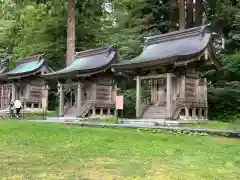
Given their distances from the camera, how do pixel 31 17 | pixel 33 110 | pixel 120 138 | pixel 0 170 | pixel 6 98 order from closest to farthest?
pixel 0 170 → pixel 120 138 → pixel 33 110 → pixel 31 17 → pixel 6 98

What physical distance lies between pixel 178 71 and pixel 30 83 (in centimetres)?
1773

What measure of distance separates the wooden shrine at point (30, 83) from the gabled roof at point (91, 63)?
5.24 m

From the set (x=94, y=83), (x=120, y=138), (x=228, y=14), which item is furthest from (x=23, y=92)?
(x=120, y=138)

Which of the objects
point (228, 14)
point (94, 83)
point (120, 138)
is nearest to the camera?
point (120, 138)

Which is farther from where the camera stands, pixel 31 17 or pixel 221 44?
pixel 31 17

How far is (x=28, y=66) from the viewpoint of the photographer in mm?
35969

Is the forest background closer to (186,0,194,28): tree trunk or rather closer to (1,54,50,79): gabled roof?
(186,0,194,28): tree trunk

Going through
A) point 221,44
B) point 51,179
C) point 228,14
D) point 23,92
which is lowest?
point 51,179

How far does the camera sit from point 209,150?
11.0 m

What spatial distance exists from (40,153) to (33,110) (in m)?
26.0

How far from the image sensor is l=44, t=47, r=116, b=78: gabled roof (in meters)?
26.3

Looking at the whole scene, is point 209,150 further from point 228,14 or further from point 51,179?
point 228,14

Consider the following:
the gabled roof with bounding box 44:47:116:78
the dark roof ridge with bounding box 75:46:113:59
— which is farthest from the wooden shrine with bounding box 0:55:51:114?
the gabled roof with bounding box 44:47:116:78

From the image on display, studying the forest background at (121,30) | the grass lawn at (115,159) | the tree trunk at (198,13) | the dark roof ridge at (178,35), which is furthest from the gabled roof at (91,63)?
the grass lawn at (115,159)
